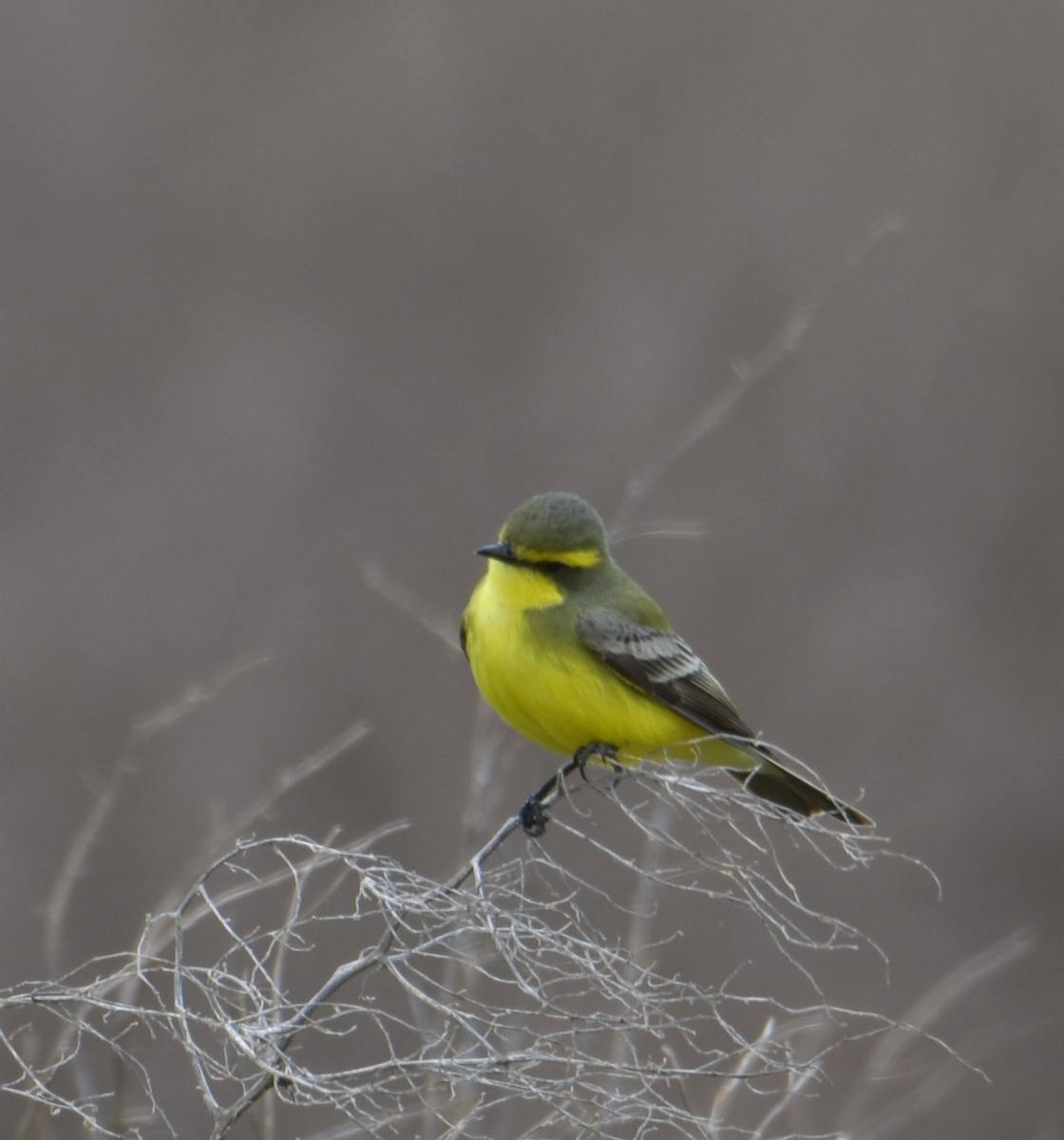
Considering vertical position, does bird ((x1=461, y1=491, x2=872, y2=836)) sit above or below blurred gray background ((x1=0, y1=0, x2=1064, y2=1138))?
below

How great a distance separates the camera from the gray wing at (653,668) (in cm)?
555

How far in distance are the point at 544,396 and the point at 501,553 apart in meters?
5.39

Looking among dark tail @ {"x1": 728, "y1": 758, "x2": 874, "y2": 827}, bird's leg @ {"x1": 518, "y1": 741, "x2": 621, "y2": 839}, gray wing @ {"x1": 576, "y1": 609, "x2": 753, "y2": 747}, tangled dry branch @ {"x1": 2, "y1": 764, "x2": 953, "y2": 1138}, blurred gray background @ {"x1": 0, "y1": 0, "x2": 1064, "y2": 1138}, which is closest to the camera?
tangled dry branch @ {"x1": 2, "y1": 764, "x2": 953, "y2": 1138}

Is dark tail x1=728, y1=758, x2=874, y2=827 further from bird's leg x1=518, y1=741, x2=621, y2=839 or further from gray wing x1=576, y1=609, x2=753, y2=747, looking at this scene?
bird's leg x1=518, y1=741, x2=621, y2=839

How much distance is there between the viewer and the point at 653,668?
5637 millimetres

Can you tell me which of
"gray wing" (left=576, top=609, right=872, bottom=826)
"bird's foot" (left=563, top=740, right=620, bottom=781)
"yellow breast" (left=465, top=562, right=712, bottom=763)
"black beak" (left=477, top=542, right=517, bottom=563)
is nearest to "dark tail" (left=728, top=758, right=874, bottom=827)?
"gray wing" (left=576, top=609, right=872, bottom=826)

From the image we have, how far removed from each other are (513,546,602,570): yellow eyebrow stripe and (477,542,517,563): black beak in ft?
0.08

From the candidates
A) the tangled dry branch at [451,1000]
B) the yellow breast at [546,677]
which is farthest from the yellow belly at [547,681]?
the tangled dry branch at [451,1000]

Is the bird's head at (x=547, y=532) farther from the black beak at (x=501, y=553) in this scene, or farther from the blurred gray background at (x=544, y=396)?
the blurred gray background at (x=544, y=396)

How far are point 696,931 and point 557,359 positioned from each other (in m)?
3.49

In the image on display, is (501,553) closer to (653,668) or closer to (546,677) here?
(546,677)

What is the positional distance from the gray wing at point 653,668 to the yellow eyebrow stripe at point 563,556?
168mm

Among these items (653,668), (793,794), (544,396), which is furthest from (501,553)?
(544,396)

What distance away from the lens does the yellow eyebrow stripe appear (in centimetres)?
557
